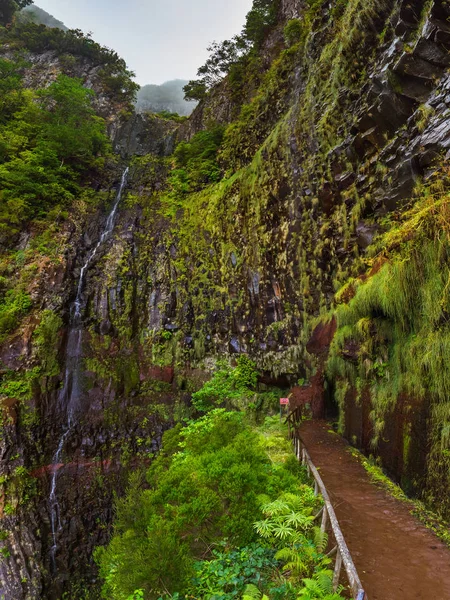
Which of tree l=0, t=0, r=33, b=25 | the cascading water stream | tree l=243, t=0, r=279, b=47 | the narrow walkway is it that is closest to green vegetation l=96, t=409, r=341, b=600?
the narrow walkway

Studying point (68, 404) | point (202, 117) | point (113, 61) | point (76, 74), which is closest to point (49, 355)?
point (68, 404)

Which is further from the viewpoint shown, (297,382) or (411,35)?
(297,382)

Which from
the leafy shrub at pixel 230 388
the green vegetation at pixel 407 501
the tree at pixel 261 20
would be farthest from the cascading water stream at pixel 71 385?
the tree at pixel 261 20

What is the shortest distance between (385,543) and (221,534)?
2.21 m

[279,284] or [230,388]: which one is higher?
[279,284]

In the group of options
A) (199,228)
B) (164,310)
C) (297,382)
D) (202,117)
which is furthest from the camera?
(202,117)

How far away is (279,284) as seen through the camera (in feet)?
45.5

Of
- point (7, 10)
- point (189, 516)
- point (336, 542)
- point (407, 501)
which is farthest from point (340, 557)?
point (7, 10)

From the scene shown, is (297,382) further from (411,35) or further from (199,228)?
(411,35)

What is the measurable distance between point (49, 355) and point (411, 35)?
1701 centimetres

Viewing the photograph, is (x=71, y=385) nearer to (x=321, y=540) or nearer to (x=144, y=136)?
(x=321, y=540)

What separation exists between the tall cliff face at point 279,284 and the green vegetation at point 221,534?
2261 mm

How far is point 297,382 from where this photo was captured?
42.7ft

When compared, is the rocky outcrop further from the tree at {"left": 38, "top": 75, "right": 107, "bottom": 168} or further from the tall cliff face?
the tall cliff face
